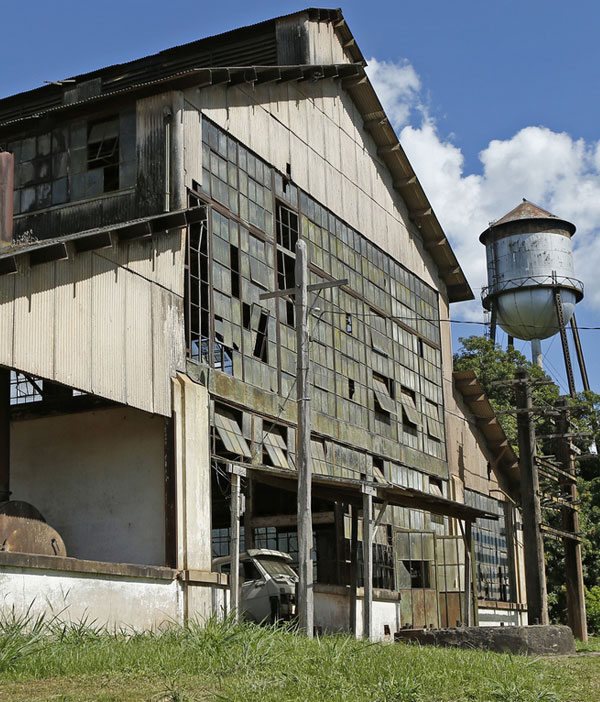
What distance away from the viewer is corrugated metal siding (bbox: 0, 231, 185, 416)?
50.1 feet

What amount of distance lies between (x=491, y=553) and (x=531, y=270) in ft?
76.9

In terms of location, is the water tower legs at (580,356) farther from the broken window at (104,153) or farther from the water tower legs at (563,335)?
the broken window at (104,153)

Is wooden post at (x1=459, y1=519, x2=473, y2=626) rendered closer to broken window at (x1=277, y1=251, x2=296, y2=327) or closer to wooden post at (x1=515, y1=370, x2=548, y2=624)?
wooden post at (x1=515, y1=370, x2=548, y2=624)

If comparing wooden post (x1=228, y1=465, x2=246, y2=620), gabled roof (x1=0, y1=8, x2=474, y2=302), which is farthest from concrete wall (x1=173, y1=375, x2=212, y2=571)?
gabled roof (x1=0, y1=8, x2=474, y2=302)

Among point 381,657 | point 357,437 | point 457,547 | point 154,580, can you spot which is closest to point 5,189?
point 154,580

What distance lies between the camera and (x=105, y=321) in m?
17.1

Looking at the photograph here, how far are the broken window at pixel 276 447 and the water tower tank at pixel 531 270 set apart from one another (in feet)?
116

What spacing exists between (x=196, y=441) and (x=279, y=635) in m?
5.76

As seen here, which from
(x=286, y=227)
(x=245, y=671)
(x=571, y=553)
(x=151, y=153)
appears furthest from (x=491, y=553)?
(x=245, y=671)

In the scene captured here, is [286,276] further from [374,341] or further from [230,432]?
[230,432]

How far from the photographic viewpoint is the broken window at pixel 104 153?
20469 millimetres

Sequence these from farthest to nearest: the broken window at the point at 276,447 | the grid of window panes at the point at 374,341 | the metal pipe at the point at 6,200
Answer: the grid of window panes at the point at 374,341 < the broken window at the point at 276,447 < the metal pipe at the point at 6,200

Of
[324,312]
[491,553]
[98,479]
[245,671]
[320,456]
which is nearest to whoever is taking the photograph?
[245,671]

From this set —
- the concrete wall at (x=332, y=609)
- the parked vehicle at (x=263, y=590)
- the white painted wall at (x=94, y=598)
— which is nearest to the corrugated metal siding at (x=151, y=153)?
the white painted wall at (x=94, y=598)
